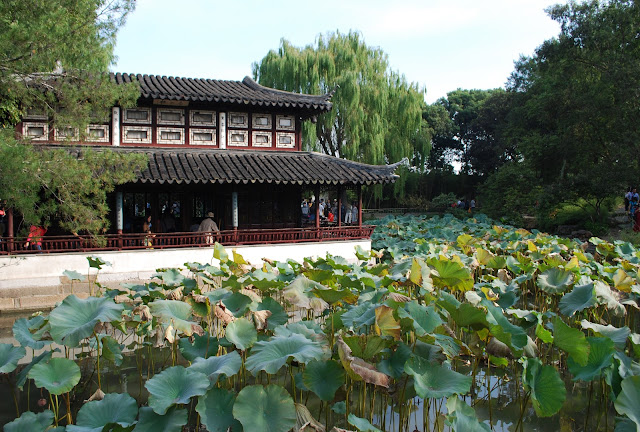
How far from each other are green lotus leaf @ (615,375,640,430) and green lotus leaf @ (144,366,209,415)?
2366mm

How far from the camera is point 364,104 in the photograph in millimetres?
21172

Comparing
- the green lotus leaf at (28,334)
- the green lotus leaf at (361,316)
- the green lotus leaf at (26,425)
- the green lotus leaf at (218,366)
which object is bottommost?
the green lotus leaf at (26,425)

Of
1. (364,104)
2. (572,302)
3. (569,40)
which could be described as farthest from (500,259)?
(364,104)

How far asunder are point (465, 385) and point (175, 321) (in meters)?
2.24

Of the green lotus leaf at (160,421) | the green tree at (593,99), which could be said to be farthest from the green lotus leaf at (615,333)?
the green tree at (593,99)

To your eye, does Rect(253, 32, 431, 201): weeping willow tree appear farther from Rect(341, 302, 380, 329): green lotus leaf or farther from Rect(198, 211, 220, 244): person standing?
Rect(341, 302, 380, 329): green lotus leaf

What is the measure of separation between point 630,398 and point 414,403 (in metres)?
2.34

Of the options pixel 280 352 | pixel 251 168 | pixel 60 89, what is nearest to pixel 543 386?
pixel 280 352

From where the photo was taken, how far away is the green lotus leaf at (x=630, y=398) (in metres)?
2.91

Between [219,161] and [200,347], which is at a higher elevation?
[219,161]

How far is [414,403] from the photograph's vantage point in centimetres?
498

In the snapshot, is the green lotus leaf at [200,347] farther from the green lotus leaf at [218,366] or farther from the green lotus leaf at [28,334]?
the green lotus leaf at [28,334]

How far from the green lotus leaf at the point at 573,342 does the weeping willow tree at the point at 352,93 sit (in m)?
16.9

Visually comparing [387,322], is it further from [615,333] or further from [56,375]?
[56,375]
